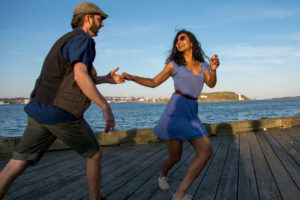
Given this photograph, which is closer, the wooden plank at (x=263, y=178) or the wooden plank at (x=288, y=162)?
the wooden plank at (x=263, y=178)

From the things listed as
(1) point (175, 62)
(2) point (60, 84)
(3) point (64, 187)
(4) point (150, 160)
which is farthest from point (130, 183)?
(2) point (60, 84)

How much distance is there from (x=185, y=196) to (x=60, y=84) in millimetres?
1671

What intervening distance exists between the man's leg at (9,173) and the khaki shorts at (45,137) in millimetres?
41

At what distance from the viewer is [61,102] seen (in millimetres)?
1896

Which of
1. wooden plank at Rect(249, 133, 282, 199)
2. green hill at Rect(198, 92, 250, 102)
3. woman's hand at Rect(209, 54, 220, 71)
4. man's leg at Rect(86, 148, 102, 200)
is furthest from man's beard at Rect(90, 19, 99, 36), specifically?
green hill at Rect(198, 92, 250, 102)

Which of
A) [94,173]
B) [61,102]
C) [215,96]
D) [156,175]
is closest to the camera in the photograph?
[61,102]

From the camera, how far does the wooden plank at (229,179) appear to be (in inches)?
115

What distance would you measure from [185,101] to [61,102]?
1.39 metres

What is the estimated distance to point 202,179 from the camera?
3.52m

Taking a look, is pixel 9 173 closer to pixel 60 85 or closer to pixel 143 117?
pixel 60 85

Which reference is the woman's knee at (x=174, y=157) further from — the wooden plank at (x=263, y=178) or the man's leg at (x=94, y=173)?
the man's leg at (x=94, y=173)

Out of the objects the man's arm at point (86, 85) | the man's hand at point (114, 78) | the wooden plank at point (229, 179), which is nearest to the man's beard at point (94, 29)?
the man's arm at point (86, 85)

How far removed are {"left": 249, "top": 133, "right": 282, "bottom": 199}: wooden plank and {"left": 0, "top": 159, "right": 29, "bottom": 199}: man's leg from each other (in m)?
2.45

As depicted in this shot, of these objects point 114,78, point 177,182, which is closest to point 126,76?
point 114,78
